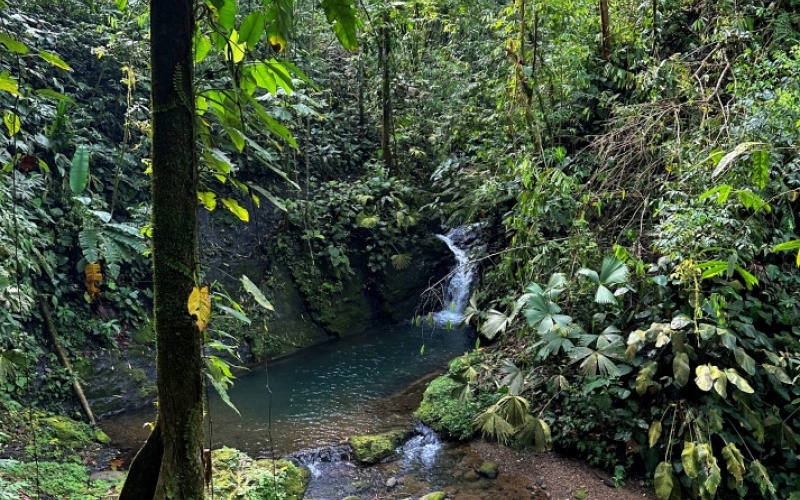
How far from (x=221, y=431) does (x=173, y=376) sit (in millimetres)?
5040

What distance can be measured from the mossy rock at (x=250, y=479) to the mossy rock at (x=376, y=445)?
68cm

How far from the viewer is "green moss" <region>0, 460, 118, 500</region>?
140 inches

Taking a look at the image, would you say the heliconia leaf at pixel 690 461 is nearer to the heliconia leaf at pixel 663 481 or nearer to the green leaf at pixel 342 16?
the heliconia leaf at pixel 663 481

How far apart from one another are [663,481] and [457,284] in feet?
19.9

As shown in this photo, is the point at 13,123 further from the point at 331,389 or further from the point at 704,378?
the point at 331,389

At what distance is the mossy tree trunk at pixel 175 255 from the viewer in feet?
4.47

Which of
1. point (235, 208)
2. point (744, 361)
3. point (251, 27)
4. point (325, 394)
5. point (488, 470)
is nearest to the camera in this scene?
point (251, 27)

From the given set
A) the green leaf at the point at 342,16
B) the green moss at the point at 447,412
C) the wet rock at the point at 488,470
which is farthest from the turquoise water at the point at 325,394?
the green leaf at the point at 342,16

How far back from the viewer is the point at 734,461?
11.8ft

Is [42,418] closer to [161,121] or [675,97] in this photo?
[161,121]

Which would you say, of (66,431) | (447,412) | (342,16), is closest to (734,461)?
(447,412)

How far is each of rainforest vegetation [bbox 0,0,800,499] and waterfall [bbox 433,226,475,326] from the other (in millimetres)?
1338

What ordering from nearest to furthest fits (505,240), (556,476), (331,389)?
(556,476)
(331,389)
(505,240)

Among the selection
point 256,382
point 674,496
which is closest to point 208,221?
point 256,382
